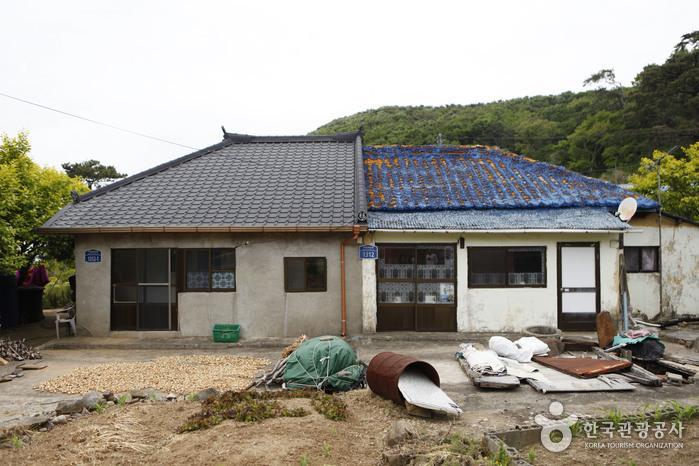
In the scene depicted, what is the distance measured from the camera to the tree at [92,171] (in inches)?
1389

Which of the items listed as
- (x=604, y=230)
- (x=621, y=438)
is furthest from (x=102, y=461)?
(x=604, y=230)

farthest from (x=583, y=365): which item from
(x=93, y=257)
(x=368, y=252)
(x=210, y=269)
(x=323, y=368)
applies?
(x=93, y=257)

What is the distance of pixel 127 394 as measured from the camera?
22.7 feet

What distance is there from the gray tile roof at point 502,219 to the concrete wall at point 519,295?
353 mm

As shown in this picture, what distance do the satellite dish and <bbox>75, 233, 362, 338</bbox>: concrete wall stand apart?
6384 mm

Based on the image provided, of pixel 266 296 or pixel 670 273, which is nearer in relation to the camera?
pixel 266 296

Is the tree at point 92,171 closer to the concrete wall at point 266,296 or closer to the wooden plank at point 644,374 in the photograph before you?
the concrete wall at point 266,296

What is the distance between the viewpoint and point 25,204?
37.9ft

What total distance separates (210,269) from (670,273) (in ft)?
40.2

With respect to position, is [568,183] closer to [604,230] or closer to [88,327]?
Answer: [604,230]

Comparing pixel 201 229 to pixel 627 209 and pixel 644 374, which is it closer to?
pixel 644 374

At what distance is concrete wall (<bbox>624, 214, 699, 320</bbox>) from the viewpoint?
12.5m

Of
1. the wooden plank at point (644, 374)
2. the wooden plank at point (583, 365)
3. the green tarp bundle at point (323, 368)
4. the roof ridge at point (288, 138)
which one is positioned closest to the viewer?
the wooden plank at point (644, 374)

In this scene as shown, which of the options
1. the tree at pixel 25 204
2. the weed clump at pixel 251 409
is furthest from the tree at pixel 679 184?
the tree at pixel 25 204
